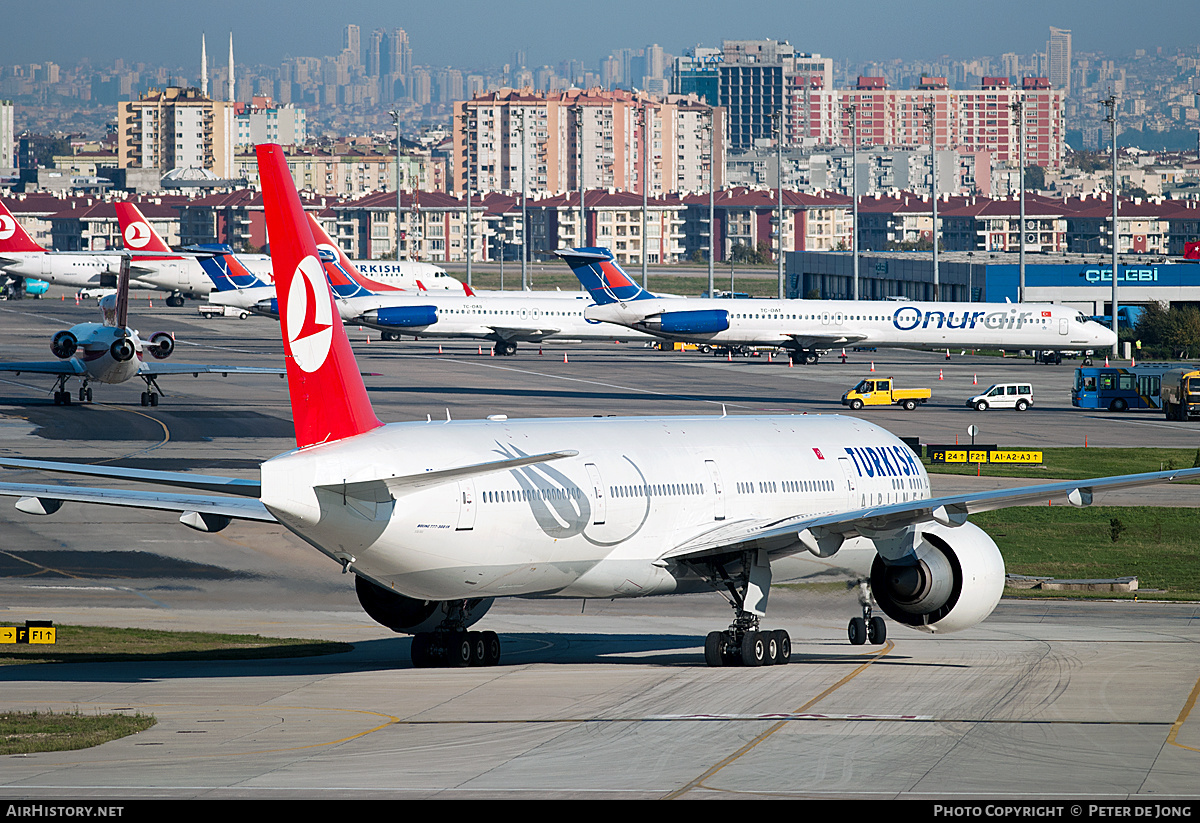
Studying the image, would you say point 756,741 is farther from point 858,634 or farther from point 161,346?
point 161,346

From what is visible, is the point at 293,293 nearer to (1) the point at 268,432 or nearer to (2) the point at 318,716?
(2) the point at 318,716

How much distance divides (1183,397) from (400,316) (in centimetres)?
5361

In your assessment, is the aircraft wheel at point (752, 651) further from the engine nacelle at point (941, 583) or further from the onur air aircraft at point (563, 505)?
the engine nacelle at point (941, 583)

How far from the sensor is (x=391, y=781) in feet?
63.1

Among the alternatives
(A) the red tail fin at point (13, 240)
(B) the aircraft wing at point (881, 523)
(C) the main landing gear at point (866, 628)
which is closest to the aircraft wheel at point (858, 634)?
(C) the main landing gear at point (866, 628)

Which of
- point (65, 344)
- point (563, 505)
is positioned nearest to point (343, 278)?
point (65, 344)

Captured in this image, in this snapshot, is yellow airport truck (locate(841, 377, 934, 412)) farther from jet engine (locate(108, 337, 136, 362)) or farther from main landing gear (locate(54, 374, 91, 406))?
main landing gear (locate(54, 374, 91, 406))

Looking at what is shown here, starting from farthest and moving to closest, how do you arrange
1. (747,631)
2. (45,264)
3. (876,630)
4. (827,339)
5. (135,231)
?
(45,264), (135,231), (827,339), (876,630), (747,631)

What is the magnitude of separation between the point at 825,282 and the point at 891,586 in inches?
5677

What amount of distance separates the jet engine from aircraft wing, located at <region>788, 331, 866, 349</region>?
48838 mm

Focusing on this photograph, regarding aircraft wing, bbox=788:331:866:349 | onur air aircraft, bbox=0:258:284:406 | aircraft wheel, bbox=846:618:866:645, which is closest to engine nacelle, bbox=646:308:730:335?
aircraft wing, bbox=788:331:866:349

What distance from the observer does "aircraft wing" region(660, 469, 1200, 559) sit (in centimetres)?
2730

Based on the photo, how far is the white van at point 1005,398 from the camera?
85000mm

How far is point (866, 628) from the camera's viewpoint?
110 feet
